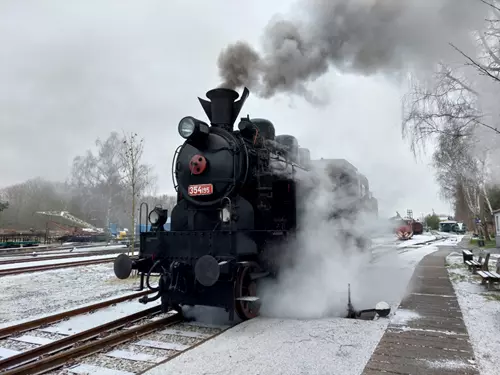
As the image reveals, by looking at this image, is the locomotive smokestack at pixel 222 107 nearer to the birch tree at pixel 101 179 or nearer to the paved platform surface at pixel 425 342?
the paved platform surface at pixel 425 342

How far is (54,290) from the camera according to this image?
8.80m

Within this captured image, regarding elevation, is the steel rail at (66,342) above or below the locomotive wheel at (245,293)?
below

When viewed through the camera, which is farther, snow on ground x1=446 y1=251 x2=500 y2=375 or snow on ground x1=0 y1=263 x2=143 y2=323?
snow on ground x1=0 y1=263 x2=143 y2=323

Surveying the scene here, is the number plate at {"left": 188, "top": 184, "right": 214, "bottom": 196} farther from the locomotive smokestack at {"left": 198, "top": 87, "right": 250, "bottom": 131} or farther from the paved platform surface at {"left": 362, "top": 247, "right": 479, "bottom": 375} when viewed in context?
the paved platform surface at {"left": 362, "top": 247, "right": 479, "bottom": 375}

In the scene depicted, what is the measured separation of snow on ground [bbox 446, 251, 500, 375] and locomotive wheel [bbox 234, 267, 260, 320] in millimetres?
2869

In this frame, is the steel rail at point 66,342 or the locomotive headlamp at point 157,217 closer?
the steel rail at point 66,342

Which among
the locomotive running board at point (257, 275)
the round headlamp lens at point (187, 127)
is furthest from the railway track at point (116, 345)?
the round headlamp lens at point (187, 127)

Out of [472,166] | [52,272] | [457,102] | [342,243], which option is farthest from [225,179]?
[472,166]

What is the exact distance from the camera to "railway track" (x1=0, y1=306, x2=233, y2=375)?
390cm

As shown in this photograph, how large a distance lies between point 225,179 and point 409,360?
3.32 metres

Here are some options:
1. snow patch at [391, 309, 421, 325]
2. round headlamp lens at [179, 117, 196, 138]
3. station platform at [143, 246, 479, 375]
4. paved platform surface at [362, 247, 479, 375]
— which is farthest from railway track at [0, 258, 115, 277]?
paved platform surface at [362, 247, 479, 375]

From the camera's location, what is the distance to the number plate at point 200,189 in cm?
569

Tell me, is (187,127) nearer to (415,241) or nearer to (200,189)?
(200,189)

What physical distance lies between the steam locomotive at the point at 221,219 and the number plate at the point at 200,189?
16 mm
